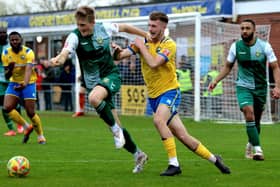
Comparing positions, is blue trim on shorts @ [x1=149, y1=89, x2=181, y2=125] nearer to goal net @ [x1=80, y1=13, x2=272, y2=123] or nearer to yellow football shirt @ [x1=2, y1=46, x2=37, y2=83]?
yellow football shirt @ [x1=2, y1=46, x2=37, y2=83]

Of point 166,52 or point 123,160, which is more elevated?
point 166,52

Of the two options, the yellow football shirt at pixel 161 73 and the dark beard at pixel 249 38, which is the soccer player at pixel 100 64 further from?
the dark beard at pixel 249 38

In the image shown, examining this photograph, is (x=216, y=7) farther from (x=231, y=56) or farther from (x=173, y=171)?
(x=173, y=171)

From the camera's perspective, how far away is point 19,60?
14109 mm

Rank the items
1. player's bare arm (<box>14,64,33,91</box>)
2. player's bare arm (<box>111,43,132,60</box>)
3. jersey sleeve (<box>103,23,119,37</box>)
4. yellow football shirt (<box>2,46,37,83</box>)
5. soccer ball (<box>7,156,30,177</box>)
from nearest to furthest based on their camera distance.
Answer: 1. soccer ball (<box>7,156,30,177</box>)
2. player's bare arm (<box>111,43,132,60</box>)
3. jersey sleeve (<box>103,23,119,37</box>)
4. player's bare arm (<box>14,64,33,91</box>)
5. yellow football shirt (<box>2,46,37,83</box>)

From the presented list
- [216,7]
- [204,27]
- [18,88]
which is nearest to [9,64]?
[18,88]

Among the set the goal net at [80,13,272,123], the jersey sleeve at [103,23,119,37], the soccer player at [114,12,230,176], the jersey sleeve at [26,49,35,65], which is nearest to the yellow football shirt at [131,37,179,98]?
the soccer player at [114,12,230,176]

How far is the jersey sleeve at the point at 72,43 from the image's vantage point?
9.14m

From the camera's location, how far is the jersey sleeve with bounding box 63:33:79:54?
914 cm

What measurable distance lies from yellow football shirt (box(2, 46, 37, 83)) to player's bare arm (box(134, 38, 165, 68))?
5.46 m

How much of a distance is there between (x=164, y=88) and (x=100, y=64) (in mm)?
1053

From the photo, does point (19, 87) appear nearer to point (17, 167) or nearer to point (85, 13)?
point (85, 13)

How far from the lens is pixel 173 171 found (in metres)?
8.99

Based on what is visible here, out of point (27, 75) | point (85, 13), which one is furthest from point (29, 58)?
point (85, 13)
